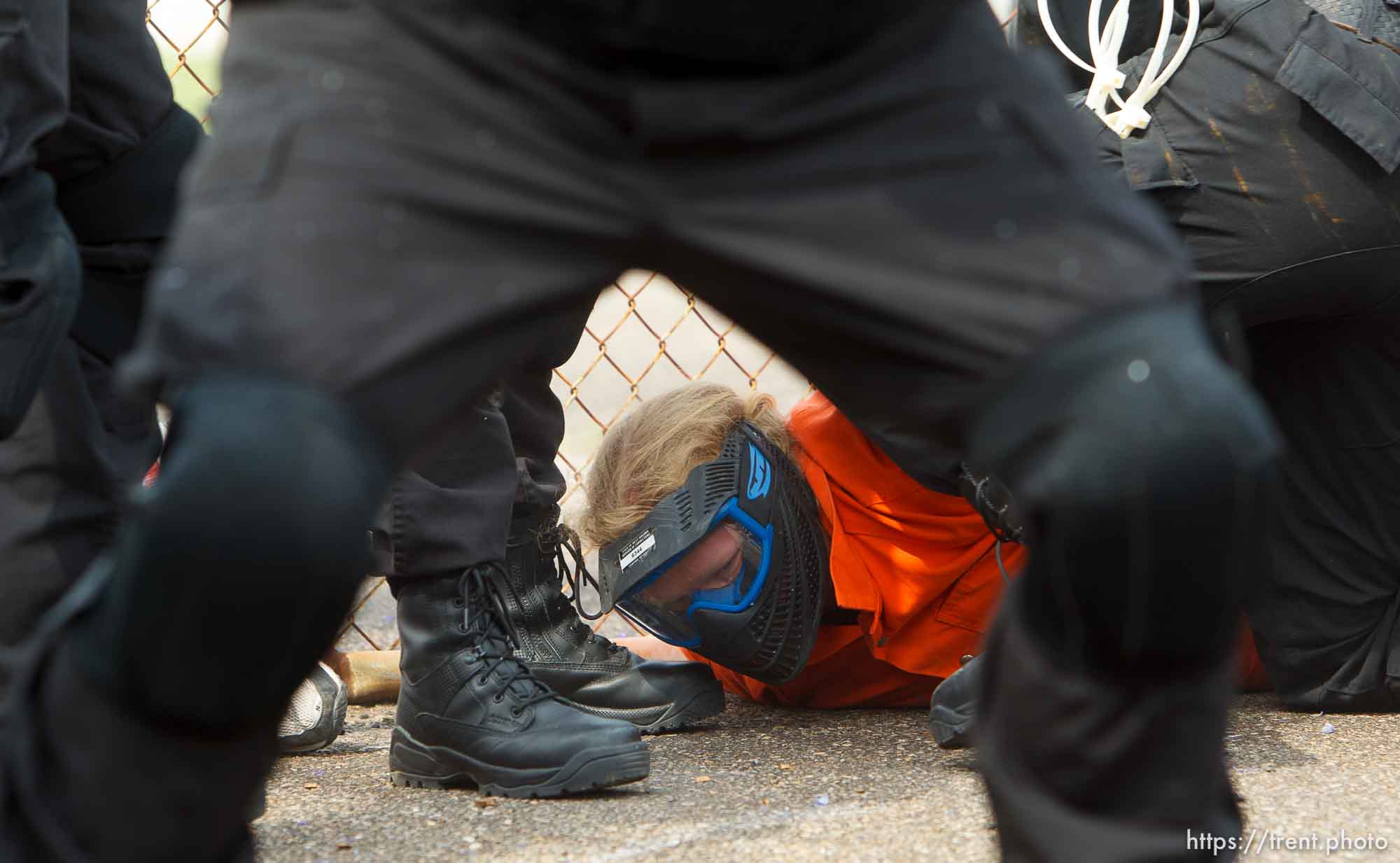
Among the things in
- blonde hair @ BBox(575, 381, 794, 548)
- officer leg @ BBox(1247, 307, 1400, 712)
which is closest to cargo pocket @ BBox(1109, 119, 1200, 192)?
officer leg @ BBox(1247, 307, 1400, 712)

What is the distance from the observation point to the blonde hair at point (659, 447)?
7.28 feet

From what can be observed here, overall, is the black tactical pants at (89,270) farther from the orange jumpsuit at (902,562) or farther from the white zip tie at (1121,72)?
the white zip tie at (1121,72)

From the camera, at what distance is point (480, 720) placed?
1.83 meters

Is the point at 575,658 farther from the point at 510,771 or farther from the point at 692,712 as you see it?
the point at 510,771

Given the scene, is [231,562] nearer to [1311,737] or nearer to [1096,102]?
[1096,102]

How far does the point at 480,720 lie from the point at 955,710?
0.67 metres

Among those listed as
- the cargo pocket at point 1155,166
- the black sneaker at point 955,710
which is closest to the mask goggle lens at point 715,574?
the black sneaker at point 955,710

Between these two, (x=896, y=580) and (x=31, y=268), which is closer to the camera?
(x=31, y=268)

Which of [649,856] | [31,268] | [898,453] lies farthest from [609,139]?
[898,453]

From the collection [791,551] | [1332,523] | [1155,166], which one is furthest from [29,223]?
[1332,523]

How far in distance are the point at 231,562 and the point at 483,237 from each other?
24 centimetres

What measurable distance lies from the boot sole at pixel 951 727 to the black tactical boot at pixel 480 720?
417mm

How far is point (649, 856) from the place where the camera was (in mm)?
1528

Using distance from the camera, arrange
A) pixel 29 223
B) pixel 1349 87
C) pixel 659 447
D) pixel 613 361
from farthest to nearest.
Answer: pixel 613 361 < pixel 659 447 < pixel 1349 87 < pixel 29 223
